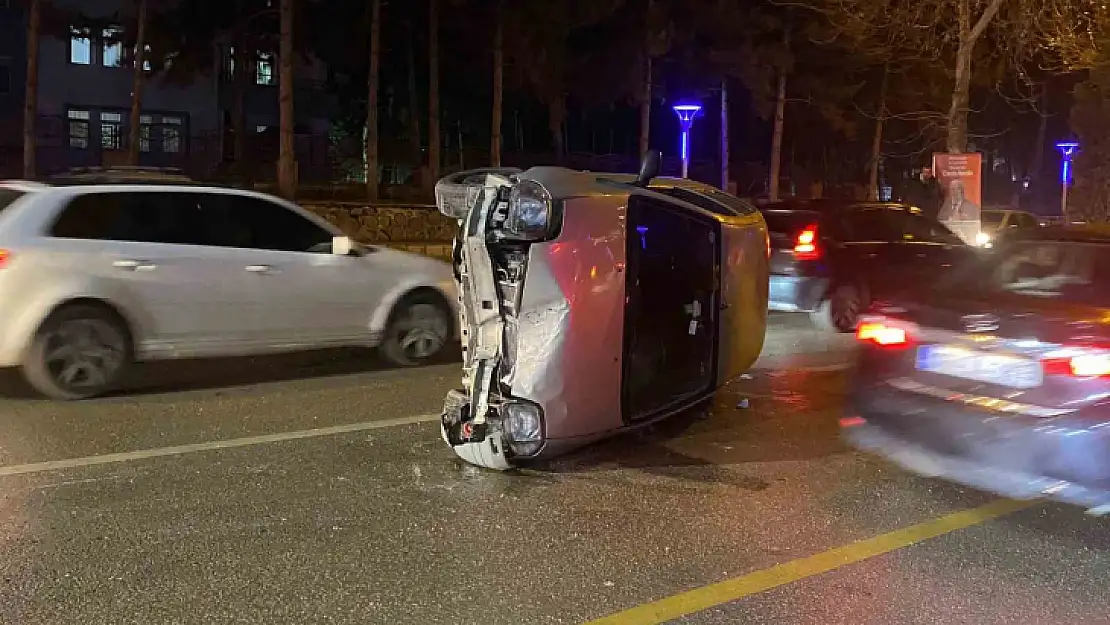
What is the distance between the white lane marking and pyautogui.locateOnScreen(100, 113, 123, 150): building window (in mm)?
33068

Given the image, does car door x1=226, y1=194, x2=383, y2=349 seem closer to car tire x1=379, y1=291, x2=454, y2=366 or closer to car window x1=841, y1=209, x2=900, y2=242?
car tire x1=379, y1=291, x2=454, y2=366

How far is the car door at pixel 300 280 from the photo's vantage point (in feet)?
28.1

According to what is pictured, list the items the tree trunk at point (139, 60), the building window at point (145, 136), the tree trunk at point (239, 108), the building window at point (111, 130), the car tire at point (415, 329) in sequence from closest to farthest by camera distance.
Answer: the car tire at point (415, 329) < the tree trunk at point (139, 60) < the tree trunk at point (239, 108) < the building window at point (145, 136) < the building window at point (111, 130)

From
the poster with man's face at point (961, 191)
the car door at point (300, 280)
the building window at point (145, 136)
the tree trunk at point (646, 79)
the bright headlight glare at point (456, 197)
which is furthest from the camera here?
the building window at point (145, 136)

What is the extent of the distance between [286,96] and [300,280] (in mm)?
14267

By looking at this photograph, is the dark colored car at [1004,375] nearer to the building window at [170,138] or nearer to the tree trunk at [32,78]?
the tree trunk at [32,78]

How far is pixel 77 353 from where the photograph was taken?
7.73 m

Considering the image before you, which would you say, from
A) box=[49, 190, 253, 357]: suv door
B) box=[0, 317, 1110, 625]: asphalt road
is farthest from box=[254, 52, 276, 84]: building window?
box=[0, 317, 1110, 625]: asphalt road

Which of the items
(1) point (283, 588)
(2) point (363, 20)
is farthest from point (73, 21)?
(1) point (283, 588)

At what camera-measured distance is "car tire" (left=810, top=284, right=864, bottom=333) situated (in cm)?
1218

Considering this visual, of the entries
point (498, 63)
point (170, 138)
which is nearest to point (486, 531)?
point (498, 63)

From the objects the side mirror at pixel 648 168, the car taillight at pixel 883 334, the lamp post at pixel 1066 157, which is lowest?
the car taillight at pixel 883 334

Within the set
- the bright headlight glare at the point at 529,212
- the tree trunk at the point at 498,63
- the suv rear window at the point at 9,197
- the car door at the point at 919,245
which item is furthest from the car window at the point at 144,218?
the tree trunk at the point at 498,63

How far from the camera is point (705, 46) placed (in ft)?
108
